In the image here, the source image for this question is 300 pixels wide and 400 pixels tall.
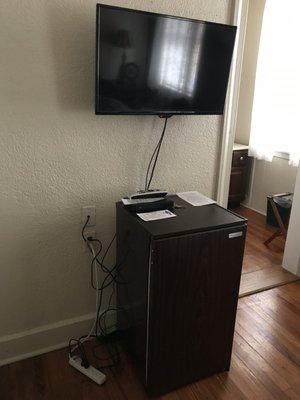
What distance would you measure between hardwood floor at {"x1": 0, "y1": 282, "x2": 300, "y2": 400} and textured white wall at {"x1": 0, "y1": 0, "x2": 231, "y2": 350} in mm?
220

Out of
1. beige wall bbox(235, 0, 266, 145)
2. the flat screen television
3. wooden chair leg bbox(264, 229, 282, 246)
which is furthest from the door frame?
beige wall bbox(235, 0, 266, 145)

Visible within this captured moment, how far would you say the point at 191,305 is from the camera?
1.39 m

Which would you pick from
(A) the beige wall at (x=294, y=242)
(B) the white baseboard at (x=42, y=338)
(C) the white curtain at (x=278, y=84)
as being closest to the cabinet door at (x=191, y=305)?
(B) the white baseboard at (x=42, y=338)

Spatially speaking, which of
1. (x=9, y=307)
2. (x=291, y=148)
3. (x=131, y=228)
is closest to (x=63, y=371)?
(x=9, y=307)

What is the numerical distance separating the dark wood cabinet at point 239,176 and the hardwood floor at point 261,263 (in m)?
0.43

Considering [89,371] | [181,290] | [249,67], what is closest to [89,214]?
[181,290]

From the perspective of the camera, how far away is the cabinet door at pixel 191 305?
1.28m

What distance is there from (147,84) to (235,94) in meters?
0.64

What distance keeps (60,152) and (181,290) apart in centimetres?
82

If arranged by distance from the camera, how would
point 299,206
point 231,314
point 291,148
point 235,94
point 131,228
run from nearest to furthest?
point 131,228, point 231,314, point 235,94, point 299,206, point 291,148

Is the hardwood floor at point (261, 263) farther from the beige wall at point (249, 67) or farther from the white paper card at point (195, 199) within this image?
the beige wall at point (249, 67)

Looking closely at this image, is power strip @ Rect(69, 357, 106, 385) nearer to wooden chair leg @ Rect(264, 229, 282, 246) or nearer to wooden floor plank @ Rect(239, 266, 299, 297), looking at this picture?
wooden floor plank @ Rect(239, 266, 299, 297)

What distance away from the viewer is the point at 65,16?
134 centimetres

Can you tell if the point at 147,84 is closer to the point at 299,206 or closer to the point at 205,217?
the point at 205,217
